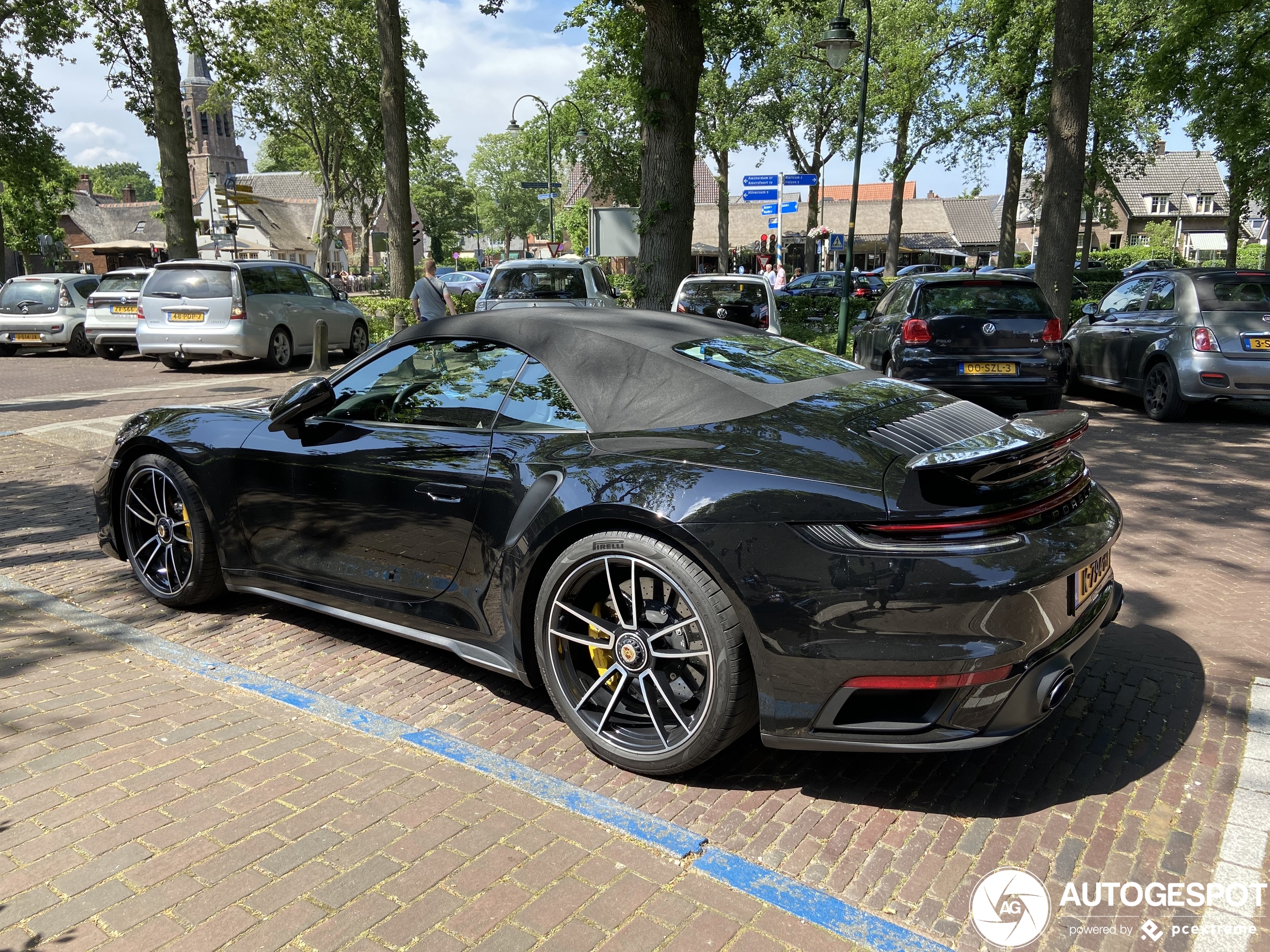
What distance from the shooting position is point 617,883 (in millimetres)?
2477

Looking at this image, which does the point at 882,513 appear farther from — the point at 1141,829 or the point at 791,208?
the point at 791,208

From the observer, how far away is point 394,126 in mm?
18484

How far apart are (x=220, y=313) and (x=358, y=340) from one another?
2.83m

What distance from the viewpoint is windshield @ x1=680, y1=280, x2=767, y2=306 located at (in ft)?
44.0

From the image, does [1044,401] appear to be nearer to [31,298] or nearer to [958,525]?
[958,525]

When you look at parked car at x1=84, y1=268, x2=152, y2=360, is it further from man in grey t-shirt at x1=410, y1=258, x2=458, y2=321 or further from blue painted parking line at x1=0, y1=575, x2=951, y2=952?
blue painted parking line at x1=0, y1=575, x2=951, y2=952

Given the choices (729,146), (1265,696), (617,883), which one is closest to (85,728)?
(617,883)

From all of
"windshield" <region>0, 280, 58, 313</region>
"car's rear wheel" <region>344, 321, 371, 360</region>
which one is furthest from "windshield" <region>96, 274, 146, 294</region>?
"car's rear wheel" <region>344, 321, 371, 360</region>

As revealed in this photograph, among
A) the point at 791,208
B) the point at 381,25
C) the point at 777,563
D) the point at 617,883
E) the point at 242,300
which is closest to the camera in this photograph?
the point at 617,883

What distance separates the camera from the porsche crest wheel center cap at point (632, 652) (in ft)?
9.67

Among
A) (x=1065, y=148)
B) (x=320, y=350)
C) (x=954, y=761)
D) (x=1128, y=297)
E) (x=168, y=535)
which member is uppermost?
(x=1065, y=148)

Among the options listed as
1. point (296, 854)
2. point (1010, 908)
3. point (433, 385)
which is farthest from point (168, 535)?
point (1010, 908)

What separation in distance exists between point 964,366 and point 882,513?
7.80m

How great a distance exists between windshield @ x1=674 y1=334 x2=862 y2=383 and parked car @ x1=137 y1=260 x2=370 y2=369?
12.1 m
